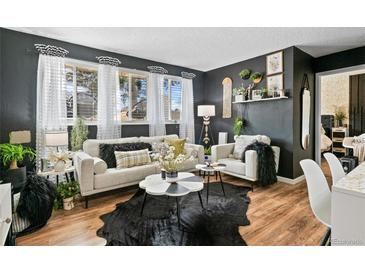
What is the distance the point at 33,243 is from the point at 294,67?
4.46 m

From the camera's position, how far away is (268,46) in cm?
355

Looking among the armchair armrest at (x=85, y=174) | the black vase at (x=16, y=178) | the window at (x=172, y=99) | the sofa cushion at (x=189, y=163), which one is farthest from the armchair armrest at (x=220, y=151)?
the black vase at (x=16, y=178)

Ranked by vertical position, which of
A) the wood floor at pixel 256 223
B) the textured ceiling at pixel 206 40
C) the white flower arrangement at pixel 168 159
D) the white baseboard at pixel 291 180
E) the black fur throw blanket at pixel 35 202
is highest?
the textured ceiling at pixel 206 40

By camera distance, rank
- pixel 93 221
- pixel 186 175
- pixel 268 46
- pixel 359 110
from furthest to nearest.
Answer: pixel 359 110 < pixel 268 46 < pixel 186 175 < pixel 93 221

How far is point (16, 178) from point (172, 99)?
3.36 metres

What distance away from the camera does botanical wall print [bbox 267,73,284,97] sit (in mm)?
3717

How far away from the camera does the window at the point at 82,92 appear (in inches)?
134

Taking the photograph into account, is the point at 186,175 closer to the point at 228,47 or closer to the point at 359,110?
the point at 228,47

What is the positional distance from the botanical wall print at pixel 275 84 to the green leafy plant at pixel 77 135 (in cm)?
352

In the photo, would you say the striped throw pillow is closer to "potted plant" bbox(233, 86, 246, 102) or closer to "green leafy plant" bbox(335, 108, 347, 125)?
"potted plant" bbox(233, 86, 246, 102)

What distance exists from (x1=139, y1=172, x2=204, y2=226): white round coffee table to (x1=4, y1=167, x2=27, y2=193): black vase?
1282 millimetres

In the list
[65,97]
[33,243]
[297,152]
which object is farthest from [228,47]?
[33,243]

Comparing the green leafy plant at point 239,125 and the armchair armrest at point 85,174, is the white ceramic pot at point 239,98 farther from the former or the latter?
the armchair armrest at point 85,174

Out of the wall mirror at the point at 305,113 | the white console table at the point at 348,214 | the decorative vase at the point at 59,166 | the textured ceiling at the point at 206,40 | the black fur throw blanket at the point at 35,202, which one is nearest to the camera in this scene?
the white console table at the point at 348,214
